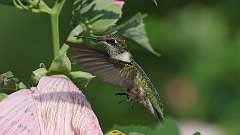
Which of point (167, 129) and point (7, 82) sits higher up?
point (7, 82)

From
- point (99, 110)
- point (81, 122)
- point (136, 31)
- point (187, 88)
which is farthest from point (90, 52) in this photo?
point (99, 110)

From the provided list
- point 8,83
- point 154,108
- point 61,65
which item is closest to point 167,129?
point 154,108

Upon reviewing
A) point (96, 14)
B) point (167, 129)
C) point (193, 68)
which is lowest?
point (193, 68)

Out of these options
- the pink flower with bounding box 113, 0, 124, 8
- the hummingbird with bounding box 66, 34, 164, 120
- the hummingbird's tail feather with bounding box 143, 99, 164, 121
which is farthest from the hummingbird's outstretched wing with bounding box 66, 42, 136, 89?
the pink flower with bounding box 113, 0, 124, 8

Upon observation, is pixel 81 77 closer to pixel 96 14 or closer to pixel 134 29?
pixel 96 14

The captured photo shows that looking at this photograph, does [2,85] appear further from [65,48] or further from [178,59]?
[178,59]

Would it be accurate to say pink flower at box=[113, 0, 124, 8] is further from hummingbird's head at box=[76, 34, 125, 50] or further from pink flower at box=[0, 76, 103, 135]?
pink flower at box=[0, 76, 103, 135]

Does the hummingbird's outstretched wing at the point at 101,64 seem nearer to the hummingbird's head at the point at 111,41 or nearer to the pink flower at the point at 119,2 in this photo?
the hummingbird's head at the point at 111,41
